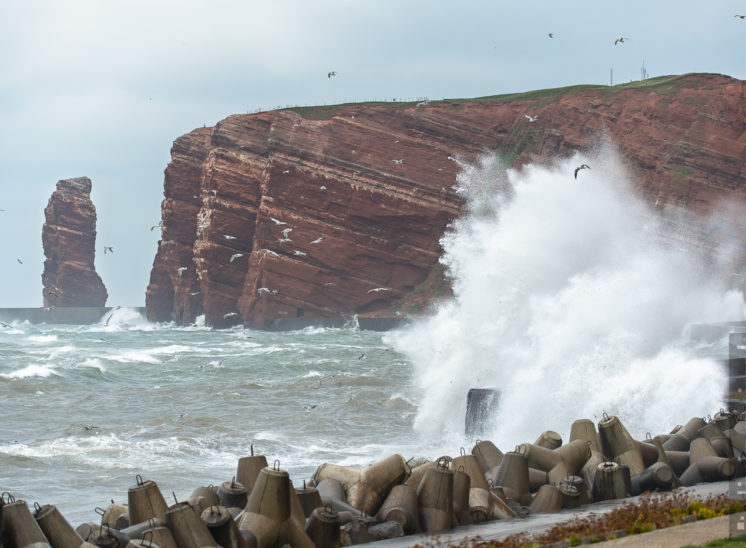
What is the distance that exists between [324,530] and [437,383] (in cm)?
1404

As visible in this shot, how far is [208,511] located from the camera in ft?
23.1

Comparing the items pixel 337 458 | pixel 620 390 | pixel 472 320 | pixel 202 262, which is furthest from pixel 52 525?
pixel 202 262

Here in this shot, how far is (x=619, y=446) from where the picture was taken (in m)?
9.80

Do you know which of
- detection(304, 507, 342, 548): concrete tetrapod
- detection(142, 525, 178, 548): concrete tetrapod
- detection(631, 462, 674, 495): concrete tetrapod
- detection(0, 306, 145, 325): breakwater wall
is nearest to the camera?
detection(142, 525, 178, 548): concrete tetrapod

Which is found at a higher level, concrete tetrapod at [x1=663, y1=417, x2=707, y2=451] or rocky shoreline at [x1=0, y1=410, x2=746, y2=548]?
concrete tetrapod at [x1=663, y1=417, x2=707, y2=451]

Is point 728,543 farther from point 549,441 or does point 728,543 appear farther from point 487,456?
point 549,441

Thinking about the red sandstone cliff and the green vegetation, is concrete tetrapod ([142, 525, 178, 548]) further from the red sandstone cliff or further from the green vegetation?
the red sandstone cliff

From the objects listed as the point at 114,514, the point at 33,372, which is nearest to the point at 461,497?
the point at 114,514

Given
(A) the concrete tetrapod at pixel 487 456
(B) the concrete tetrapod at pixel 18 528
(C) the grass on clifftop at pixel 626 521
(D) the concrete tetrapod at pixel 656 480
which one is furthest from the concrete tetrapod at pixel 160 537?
(D) the concrete tetrapod at pixel 656 480

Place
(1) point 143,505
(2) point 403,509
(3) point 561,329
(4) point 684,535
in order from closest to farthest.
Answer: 1. (4) point 684,535
2. (1) point 143,505
3. (2) point 403,509
4. (3) point 561,329

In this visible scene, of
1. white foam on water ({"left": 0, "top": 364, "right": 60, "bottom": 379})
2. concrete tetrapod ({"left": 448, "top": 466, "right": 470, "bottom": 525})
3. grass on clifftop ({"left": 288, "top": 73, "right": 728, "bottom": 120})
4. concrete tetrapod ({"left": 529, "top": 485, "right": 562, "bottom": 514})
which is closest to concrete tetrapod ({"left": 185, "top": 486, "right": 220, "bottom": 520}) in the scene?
concrete tetrapod ({"left": 448, "top": 466, "right": 470, "bottom": 525})

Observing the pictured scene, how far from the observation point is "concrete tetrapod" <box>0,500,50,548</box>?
6840 millimetres

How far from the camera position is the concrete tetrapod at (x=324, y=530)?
7223 mm

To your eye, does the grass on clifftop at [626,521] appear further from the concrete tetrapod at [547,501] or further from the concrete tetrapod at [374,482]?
the concrete tetrapod at [374,482]
